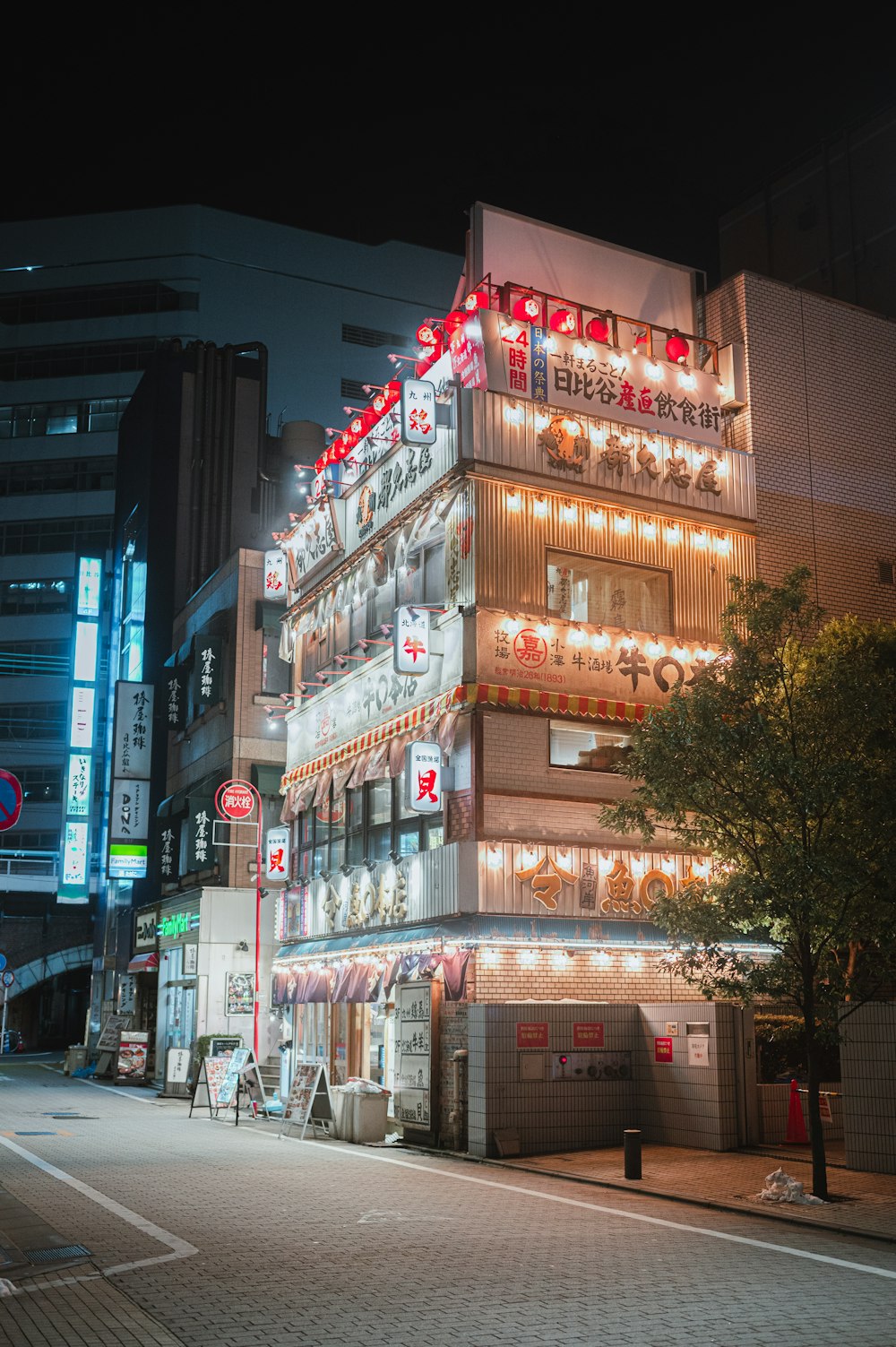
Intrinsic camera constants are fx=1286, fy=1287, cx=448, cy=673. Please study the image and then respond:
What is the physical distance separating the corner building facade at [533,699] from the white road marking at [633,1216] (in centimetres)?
139

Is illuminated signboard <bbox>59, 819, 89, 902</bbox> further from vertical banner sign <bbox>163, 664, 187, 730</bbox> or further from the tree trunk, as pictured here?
the tree trunk

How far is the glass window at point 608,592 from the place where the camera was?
22.1m

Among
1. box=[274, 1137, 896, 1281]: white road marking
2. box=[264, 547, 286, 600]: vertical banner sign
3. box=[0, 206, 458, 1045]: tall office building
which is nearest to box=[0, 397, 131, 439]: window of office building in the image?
box=[0, 206, 458, 1045]: tall office building

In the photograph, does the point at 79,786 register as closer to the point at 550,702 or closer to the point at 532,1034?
the point at 550,702

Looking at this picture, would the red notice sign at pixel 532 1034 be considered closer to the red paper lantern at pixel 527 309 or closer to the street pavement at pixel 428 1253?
the street pavement at pixel 428 1253

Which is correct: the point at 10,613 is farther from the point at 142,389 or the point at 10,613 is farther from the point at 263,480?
the point at 263,480

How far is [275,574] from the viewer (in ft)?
102

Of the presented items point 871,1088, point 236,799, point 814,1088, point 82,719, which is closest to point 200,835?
point 236,799

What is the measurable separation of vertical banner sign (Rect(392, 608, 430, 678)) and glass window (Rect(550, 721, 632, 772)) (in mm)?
2415

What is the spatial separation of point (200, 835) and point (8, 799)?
2178cm

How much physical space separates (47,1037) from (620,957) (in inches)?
1704

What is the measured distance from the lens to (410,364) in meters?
25.0

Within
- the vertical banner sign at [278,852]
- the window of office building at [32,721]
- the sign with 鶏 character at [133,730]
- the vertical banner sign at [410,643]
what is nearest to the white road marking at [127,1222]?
the vertical banner sign at [410,643]

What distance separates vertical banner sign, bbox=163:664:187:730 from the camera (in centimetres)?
3966
